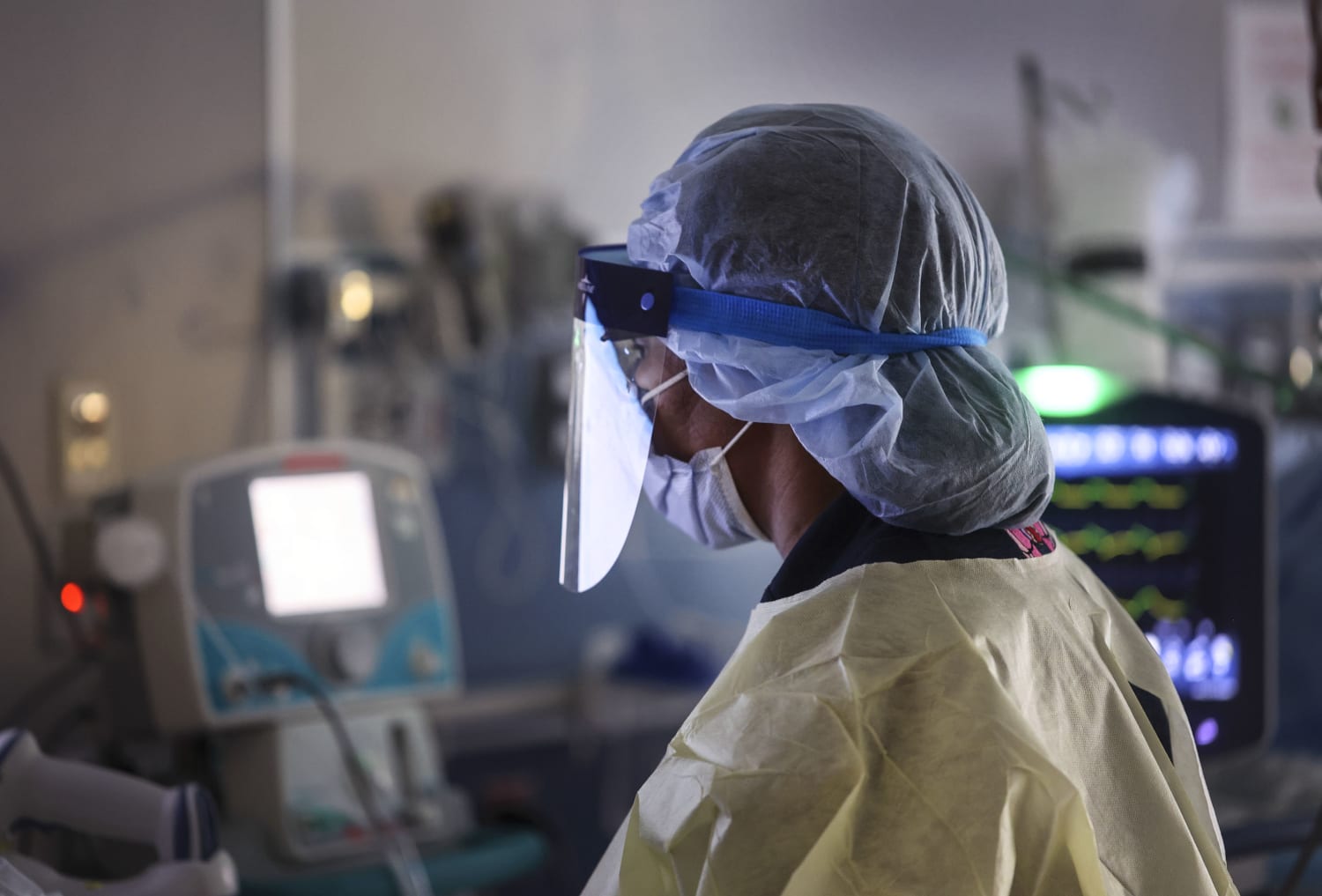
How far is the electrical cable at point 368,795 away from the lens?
5.46ft

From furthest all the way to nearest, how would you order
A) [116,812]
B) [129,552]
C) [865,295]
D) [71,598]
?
[71,598]
[129,552]
[116,812]
[865,295]

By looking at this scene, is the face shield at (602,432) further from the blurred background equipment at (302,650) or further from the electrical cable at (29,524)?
the electrical cable at (29,524)

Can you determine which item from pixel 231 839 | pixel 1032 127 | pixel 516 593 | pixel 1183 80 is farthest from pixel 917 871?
pixel 1183 80

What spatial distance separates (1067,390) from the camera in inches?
75.6

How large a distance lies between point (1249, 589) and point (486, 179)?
1543mm

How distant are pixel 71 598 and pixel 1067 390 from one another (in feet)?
4.90

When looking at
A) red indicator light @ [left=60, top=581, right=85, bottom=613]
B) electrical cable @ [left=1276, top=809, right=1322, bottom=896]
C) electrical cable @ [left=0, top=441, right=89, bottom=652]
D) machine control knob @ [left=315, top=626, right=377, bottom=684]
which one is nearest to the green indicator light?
electrical cable @ [left=1276, top=809, right=1322, bottom=896]

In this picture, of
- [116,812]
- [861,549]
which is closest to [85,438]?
[116,812]

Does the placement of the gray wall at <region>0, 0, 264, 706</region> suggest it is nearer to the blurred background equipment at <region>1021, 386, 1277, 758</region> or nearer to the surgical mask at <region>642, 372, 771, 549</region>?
the surgical mask at <region>642, 372, 771, 549</region>

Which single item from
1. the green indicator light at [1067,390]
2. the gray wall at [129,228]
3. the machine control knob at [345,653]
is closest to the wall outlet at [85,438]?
the gray wall at [129,228]

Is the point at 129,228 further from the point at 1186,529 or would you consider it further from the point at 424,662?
the point at 1186,529

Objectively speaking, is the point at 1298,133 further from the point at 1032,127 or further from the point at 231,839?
the point at 231,839

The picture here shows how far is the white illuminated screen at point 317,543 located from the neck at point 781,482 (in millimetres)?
865

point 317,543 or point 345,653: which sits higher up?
point 317,543
